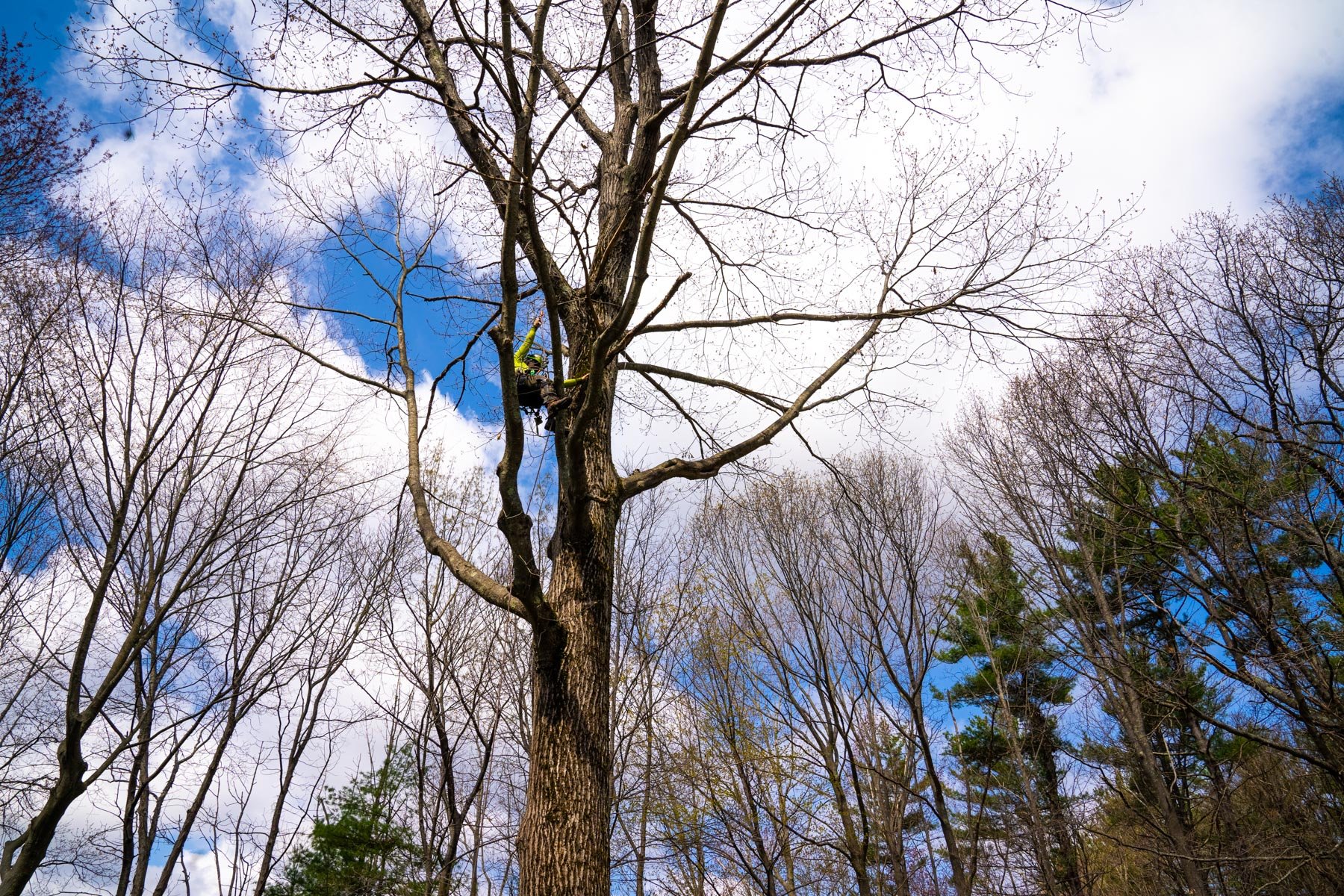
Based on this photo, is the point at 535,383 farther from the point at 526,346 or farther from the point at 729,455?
the point at 729,455

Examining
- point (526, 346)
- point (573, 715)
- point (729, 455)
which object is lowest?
point (573, 715)

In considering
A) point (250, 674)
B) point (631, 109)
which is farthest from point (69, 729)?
point (631, 109)

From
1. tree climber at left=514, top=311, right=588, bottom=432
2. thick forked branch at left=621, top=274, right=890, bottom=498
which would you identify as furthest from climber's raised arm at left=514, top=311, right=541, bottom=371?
thick forked branch at left=621, top=274, right=890, bottom=498

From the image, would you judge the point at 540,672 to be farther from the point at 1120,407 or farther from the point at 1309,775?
the point at 1309,775

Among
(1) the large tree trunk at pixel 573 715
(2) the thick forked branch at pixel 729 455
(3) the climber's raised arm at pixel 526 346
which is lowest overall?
(1) the large tree trunk at pixel 573 715

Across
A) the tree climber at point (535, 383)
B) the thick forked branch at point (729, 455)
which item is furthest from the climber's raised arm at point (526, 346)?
the thick forked branch at point (729, 455)

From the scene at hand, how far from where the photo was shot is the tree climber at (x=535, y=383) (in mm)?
3490

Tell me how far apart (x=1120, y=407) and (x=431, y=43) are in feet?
21.1

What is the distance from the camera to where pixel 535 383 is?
454 centimetres

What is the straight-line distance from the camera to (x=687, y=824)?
957cm

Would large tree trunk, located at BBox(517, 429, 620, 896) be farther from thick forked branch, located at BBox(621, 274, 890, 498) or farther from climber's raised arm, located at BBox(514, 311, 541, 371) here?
climber's raised arm, located at BBox(514, 311, 541, 371)

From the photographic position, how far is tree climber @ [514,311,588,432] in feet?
11.5

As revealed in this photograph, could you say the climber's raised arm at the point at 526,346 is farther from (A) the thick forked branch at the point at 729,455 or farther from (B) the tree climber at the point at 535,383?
(A) the thick forked branch at the point at 729,455

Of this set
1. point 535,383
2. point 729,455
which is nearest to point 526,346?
point 535,383
